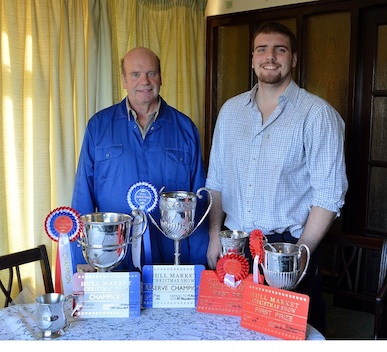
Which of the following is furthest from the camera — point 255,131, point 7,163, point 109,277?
point 7,163

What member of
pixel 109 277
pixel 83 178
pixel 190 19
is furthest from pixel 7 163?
pixel 190 19

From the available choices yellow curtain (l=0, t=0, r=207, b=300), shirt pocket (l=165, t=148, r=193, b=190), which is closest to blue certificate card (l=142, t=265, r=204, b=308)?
shirt pocket (l=165, t=148, r=193, b=190)

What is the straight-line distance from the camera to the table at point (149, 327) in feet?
4.17

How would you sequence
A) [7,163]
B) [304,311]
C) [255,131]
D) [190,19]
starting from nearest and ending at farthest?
[304,311], [255,131], [7,163], [190,19]

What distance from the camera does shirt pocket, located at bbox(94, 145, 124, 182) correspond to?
2.02 metres

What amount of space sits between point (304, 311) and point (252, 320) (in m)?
0.15

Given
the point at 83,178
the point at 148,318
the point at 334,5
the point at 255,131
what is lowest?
the point at 148,318

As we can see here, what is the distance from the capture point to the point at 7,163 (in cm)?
263

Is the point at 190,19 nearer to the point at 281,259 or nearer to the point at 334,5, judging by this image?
the point at 334,5

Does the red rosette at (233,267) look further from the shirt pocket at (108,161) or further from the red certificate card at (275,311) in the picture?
the shirt pocket at (108,161)

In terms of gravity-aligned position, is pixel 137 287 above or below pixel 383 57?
below

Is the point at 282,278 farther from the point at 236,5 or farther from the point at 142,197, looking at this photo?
the point at 236,5

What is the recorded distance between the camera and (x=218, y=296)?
1.43 metres

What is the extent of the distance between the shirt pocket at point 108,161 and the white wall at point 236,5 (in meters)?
1.86
